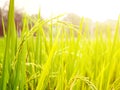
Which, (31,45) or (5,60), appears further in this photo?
(31,45)

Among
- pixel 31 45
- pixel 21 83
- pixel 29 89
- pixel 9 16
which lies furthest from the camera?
pixel 31 45

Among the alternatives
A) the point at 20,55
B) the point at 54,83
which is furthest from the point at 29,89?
the point at 20,55

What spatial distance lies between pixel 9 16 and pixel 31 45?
33cm

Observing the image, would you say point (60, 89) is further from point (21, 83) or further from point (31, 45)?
point (31, 45)

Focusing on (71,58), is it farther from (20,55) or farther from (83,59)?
(20,55)

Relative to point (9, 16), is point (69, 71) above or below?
below

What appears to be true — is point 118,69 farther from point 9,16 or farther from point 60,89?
point 9,16

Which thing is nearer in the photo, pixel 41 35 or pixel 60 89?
pixel 60 89

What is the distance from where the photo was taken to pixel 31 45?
29.1 inches

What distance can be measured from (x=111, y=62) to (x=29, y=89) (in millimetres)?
180

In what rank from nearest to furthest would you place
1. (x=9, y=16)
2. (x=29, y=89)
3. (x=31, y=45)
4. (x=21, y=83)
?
(x=9, y=16) → (x=21, y=83) → (x=29, y=89) → (x=31, y=45)

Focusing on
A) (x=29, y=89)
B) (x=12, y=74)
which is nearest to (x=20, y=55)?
(x=12, y=74)

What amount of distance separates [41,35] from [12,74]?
0.67 ft

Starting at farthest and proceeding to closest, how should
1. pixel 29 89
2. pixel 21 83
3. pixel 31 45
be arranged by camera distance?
pixel 31 45
pixel 29 89
pixel 21 83
